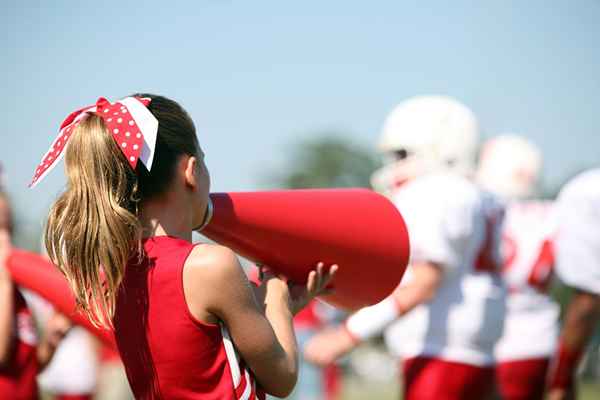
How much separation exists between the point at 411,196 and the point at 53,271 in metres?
1.46

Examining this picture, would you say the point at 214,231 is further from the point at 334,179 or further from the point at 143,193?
the point at 334,179

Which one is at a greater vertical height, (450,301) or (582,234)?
(582,234)

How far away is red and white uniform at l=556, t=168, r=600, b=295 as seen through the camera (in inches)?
160

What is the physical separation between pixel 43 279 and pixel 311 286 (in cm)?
130

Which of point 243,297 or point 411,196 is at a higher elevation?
point 243,297

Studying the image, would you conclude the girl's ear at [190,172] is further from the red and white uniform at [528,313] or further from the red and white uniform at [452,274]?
the red and white uniform at [528,313]

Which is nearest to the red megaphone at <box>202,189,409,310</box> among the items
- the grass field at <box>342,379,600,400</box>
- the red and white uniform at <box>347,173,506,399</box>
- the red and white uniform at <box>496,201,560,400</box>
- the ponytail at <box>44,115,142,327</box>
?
the ponytail at <box>44,115,142,327</box>

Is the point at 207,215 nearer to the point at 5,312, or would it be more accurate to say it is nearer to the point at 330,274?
the point at 330,274

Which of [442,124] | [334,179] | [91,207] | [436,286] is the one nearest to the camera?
[91,207]

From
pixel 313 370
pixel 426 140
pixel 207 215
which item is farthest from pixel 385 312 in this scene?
pixel 313 370

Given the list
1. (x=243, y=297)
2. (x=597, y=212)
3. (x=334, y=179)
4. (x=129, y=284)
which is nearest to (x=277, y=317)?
(x=243, y=297)

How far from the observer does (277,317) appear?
1979 mm

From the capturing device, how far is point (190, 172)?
1889mm

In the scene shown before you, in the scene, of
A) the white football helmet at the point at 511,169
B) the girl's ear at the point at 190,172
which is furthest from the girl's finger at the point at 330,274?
the white football helmet at the point at 511,169
